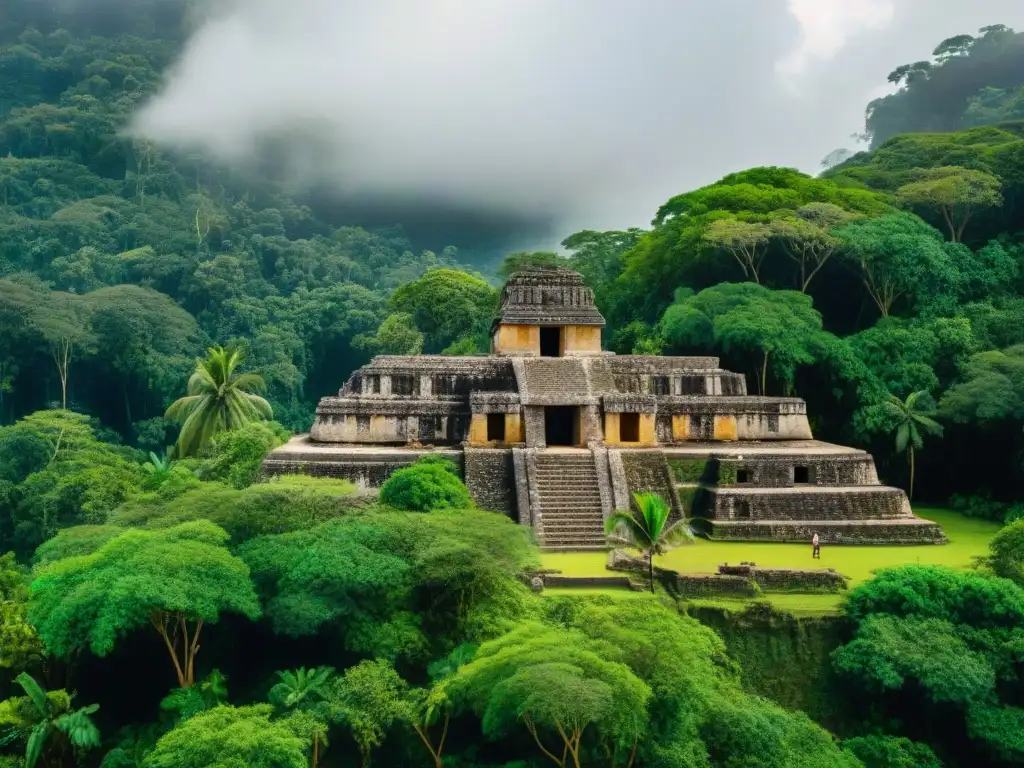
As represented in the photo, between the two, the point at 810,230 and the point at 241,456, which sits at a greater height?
the point at 810,230

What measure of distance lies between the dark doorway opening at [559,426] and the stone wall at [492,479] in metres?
3.22

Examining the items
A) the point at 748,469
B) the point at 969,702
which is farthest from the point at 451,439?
the point at 969,702

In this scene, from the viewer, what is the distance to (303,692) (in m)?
8.86

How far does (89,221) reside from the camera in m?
45.2

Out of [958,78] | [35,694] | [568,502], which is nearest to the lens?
[35,694]

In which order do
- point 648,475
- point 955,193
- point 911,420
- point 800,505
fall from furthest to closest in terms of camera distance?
1. point 955,193
2. point 911,420
3. point 648,475
4. point 800,505

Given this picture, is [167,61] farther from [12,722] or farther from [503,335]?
[12,722]

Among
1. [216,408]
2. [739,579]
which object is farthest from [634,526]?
[216,408]

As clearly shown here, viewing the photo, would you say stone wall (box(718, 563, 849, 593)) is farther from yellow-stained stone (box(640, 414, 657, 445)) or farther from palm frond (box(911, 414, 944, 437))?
palm frond (box(911, 414, 944, 437))

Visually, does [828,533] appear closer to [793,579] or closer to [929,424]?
[793,579]

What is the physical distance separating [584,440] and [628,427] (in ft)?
3.18

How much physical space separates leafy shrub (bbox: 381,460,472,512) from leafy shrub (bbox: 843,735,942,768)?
6060 mm

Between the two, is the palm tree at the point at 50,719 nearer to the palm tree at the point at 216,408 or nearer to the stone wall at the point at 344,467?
the stone wall at the point at 344,467

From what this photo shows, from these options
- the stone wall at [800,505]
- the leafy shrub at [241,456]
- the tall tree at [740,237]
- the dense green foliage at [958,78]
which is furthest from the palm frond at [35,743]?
the dense green foliage at [958,78]
